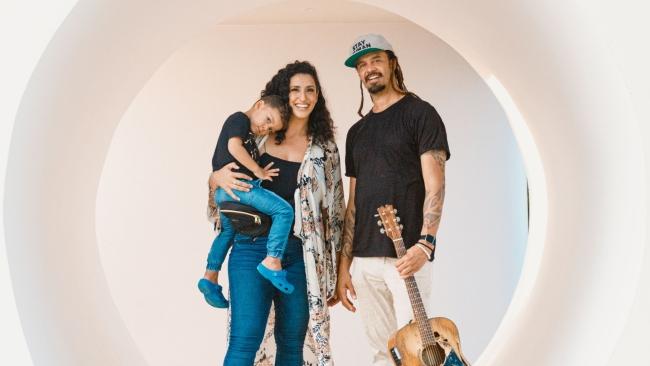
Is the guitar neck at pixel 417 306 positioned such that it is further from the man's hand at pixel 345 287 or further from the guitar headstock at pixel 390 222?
Result: the man's hand at pixel 345 287

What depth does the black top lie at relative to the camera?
4023 mm

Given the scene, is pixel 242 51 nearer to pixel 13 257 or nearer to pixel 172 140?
pixel 172 140

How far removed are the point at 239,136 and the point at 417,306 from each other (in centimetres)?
101

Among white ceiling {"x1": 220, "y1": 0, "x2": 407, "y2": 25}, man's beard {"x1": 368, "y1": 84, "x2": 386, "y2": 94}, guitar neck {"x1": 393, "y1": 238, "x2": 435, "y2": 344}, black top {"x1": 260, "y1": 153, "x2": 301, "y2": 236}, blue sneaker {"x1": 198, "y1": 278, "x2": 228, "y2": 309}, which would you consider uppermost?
white ceiling {"x1": 220, "y1": 0, "x2": 407, "y2": 25}

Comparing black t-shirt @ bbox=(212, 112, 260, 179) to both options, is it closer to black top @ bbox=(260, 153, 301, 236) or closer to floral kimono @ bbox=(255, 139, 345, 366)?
black top @ bbox=(260, 153, 301, 236)

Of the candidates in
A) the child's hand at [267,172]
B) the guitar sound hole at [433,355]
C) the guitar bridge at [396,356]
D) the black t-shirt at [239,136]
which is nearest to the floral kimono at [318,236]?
the child's hand at [267,172]

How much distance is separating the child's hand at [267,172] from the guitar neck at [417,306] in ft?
2.00

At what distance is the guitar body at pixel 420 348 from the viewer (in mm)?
3699

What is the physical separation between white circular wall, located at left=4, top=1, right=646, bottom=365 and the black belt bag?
1.94 ft

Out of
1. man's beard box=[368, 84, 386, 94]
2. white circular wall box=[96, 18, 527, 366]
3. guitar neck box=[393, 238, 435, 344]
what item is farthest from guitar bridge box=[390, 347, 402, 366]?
white circular wall box=[96, 18, 527, 366]

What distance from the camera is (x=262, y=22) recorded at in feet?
23.3

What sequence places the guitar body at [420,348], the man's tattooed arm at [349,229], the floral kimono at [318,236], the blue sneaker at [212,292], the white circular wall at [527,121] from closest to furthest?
the white circular wall at [527,121] → the guitar body at [420,348] → the floral kimono at [318,236] → the man's tattooed arm at [349,229] → the blue sneaker at [212,292]

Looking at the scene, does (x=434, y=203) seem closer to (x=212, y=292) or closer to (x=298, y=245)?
(x=298, y=245)

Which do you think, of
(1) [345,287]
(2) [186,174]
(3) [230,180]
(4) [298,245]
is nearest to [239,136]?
(3) [230,180]
